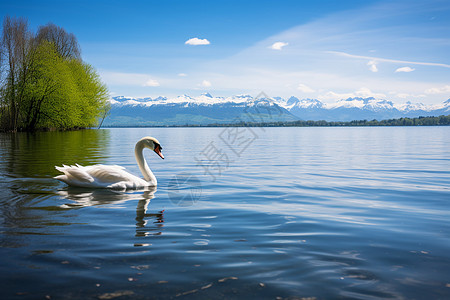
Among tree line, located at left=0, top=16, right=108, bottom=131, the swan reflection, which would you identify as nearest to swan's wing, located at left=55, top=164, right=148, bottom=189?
the swan reflection

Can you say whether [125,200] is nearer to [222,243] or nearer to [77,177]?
[77,177]

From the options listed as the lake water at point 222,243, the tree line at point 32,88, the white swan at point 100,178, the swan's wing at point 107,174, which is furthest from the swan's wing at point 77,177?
the tree line at point 32,88

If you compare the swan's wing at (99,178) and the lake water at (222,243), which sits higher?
the swan's wing at (99,178)

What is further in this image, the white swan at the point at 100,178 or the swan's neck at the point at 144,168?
the swan's neck at the point at 144,168

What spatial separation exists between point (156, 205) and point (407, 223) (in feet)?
18.9

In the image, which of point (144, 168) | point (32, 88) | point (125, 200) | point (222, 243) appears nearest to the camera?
point (222, 243)

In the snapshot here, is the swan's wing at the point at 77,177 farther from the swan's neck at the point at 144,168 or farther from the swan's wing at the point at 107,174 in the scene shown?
the swan's neck at the point at 144,168

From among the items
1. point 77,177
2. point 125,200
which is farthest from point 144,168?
point 125,200

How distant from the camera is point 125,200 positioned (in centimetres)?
987

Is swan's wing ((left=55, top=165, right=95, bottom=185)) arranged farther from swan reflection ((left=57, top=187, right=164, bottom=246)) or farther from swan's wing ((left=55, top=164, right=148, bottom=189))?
swan reflection ((left=57, top=187, right=164, bottom=246))

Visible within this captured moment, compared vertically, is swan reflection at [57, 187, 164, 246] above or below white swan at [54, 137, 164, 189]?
below

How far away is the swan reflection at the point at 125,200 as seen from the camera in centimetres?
714

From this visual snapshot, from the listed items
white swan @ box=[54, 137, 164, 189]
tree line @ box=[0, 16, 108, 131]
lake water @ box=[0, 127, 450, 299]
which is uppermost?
tree line @ box=[0, 16, 108, 131]

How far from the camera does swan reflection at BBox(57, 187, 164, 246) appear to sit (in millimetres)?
7138
